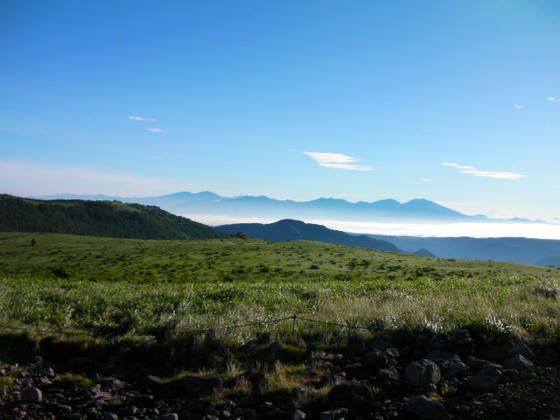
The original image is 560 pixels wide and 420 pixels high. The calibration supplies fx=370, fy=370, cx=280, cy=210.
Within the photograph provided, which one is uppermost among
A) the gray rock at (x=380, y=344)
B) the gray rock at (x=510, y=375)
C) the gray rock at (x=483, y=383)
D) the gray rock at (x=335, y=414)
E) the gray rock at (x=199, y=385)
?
the gray rock at (x=510, y=375)

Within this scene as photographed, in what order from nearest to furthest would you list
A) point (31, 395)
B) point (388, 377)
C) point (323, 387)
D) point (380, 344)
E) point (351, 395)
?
point (351, 395) → point (31, 395) → point (323, 387) → point (388, 377) → point (380, 344)

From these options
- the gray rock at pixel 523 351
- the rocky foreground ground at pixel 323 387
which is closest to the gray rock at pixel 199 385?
the rocky foreground ground at pixel 323 387

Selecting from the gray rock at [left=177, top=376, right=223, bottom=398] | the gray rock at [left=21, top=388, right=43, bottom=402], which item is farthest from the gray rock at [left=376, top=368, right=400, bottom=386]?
the gray rock at [left=21, top=388, right=43, bottom=402]

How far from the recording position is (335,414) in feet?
20.6

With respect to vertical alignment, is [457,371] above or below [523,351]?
below

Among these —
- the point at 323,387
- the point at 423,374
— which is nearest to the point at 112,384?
the point at 323,387

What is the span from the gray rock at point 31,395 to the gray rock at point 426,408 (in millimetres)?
6845

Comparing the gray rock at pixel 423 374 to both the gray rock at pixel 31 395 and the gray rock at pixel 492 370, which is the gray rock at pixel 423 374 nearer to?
the gray rock at pixel 492 370

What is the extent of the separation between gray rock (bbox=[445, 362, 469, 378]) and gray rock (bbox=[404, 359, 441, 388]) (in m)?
0.29

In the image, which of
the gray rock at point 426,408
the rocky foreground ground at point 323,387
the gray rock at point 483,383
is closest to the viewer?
the gray rock at point 426,408

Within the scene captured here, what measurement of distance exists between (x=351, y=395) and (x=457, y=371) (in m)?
2.38

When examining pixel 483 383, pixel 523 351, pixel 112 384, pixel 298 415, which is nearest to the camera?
pixel 298 415

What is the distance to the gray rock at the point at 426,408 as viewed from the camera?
20.1 ft

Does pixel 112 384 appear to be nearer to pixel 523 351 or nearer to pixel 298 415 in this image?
pixel 298 415
